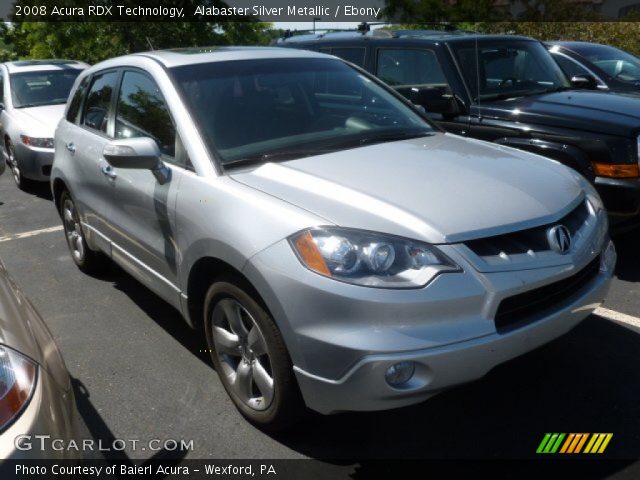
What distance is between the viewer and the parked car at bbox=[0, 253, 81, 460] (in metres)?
1.83

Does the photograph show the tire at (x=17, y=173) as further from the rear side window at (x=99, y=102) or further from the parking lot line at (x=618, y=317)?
the parking lot line at (x=618, y=317)

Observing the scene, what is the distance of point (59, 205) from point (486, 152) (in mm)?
3629

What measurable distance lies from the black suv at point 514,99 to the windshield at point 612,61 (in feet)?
8.90

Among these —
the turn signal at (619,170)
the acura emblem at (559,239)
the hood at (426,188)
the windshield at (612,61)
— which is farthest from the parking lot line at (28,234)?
the windshield at (612,61)

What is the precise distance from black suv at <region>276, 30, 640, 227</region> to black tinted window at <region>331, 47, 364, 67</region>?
1 centimetres

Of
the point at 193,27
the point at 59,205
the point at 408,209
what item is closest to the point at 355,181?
the point at 408,209

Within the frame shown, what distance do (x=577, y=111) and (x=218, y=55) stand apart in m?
2.72

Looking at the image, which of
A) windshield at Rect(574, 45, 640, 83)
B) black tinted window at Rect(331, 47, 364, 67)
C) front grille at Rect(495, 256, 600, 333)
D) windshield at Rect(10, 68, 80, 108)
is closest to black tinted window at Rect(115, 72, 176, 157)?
front grille at Rect(495, 256, 600, 333)

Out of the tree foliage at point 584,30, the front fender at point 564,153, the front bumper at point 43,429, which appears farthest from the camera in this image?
the tree foliage at point 584,30

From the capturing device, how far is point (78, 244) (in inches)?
204

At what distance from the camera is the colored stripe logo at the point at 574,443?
278cm

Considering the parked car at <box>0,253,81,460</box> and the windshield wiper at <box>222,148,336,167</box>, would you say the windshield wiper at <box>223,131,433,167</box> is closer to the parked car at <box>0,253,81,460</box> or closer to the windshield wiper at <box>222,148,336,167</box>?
the windshield wiper at <box>222,148,336,167</box>

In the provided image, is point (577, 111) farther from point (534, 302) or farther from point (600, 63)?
point (600, 63)

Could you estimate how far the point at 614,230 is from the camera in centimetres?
448
